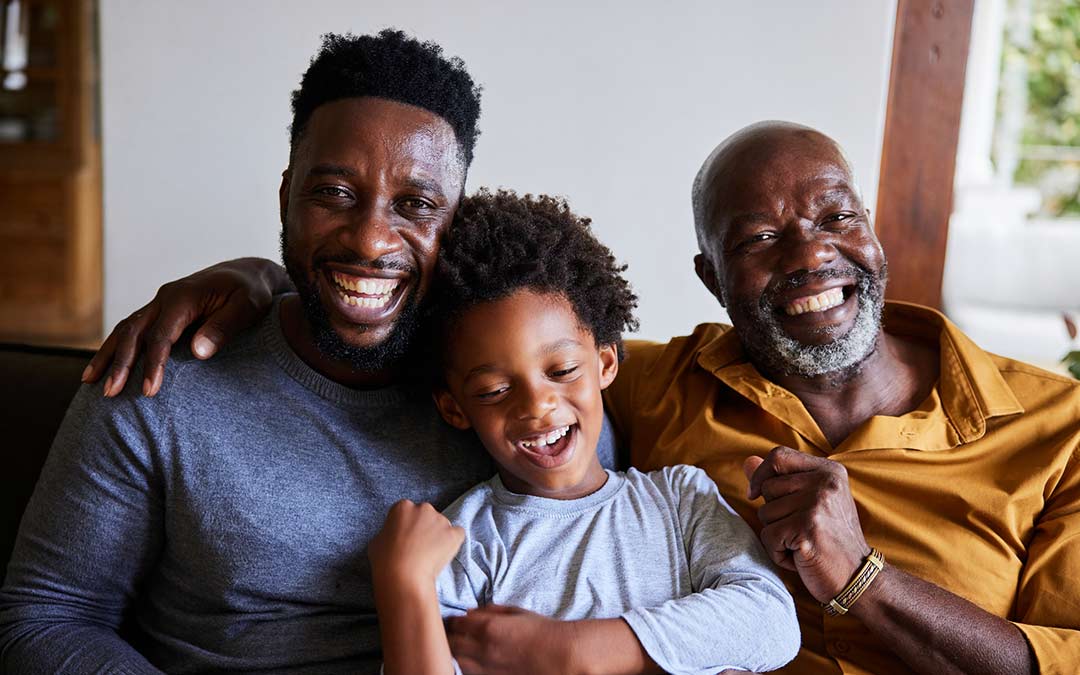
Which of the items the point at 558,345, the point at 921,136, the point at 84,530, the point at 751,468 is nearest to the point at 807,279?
the point at 751,468

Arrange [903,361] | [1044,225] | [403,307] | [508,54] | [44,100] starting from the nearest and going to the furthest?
→ 1. [403,307]
2. [903,361]
3. [508,54]
4. [1044,225]
5. [44,100]

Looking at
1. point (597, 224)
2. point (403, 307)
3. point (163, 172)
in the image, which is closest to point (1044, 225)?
point (597, 224)

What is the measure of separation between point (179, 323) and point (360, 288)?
11.9 inches

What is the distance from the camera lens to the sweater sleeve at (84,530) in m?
1.47

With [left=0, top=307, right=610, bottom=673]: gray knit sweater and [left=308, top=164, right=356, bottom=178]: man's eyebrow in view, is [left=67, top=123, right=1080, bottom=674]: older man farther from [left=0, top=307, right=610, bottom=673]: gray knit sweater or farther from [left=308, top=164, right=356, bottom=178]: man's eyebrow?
[left=308, top=164, right=356, bottom=178]: man's eyebrow

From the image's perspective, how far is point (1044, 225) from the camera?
5.79m

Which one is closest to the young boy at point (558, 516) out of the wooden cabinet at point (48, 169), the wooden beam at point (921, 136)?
the wooden beam at point (921, 136)

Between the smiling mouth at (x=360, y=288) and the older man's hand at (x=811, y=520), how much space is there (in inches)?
25.4

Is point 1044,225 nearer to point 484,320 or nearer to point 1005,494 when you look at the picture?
point 1005,494

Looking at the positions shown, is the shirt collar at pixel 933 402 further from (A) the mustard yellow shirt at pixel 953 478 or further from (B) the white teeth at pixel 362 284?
(B) the white teeth at pixel 362 284

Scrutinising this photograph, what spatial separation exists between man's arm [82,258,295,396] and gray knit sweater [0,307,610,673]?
3 cm

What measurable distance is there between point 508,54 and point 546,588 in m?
1.73

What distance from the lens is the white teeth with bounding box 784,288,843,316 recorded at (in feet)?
5.92

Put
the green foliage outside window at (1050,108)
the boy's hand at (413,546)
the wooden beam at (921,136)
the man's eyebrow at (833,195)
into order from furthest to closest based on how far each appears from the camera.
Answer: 1. the green foliage outside window at (1050,108)
2. the wooden beam at (921,136)
3. the man's eyebrow at (833,195)
4. the boy's hand at (413,546)
